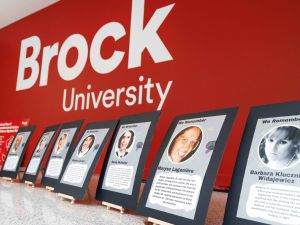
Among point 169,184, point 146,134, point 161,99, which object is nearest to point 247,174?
point 169,184

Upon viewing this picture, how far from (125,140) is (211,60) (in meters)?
1.07

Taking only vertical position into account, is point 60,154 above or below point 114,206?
above

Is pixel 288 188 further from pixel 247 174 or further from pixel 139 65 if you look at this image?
pixel 139 65

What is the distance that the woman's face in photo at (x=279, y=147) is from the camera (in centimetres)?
71

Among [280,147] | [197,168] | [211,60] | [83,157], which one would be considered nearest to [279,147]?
[280,147]

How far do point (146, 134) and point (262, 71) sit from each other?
3.21 ft

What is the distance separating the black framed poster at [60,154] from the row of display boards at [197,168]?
6.2 inches

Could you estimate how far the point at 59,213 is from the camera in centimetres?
108

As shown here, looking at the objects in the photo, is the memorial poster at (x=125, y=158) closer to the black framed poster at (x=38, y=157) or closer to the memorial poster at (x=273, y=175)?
the memorial poster at (x=273, y=175)

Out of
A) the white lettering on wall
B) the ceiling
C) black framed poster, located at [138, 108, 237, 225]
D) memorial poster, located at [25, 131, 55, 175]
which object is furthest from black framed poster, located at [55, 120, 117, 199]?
the ceiling

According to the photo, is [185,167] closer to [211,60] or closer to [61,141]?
[61,141]

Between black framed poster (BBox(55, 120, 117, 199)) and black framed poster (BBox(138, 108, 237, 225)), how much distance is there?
1.13 ft

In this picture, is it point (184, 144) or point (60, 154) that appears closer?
point (184, 144)

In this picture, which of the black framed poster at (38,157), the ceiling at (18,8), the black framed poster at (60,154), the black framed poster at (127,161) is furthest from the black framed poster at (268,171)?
the ceiling at (18,8)
